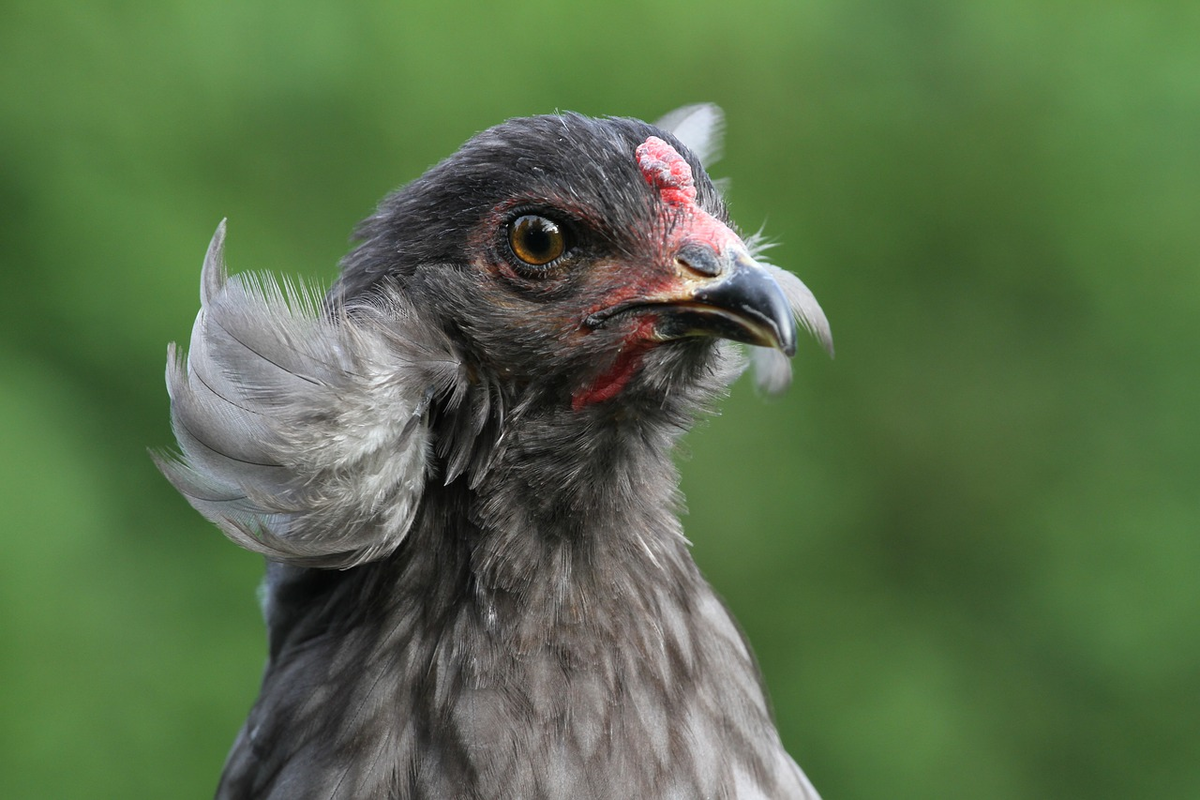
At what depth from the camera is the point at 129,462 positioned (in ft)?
14.5

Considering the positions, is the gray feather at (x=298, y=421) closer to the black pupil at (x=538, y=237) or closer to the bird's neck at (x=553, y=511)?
the bird's neck at (x=553, y=511)

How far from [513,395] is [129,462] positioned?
2688 millimetres

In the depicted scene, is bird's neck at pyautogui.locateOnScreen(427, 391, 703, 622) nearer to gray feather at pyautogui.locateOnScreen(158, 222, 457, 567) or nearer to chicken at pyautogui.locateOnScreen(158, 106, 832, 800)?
chicken at pyautogui.locateOnScreen(158, 106, 832, 800)

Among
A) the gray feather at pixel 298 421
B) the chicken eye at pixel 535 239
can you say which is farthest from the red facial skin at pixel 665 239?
the gray feather at pixel 298 421

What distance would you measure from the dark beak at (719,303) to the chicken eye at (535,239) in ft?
0.47

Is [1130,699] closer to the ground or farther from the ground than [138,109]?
closer to the ground

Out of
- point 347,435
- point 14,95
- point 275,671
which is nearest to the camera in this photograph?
point 347,435

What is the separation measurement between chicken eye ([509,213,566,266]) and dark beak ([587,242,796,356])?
0.14 metres

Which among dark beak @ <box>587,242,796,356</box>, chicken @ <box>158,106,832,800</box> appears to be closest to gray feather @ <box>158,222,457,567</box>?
chicken @ <box>158,106,832,800</box>

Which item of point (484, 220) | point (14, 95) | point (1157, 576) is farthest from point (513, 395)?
point (1157, 576)

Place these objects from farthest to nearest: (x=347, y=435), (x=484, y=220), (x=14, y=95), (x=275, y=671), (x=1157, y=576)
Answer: (x=1157, y=576) → (x=14, y=95) → (x=275, y=671) → (x=484, y=220) → (x=347, y=435)

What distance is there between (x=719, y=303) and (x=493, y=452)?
474 millimetres

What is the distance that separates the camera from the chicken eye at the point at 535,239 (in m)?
2.18

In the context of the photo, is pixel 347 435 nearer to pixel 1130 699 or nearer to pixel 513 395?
pixel 513 395
